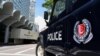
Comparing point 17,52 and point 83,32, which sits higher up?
point 83,32

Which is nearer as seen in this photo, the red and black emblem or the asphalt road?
the red and black emblem

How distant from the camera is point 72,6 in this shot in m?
4.41

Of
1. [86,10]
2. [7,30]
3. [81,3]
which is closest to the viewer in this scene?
[86,10]

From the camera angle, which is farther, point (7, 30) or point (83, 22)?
point (7, 30)

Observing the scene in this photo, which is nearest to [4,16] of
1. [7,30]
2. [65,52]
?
[7,30]

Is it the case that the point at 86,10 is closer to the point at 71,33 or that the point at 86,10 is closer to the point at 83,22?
the point at 83,22

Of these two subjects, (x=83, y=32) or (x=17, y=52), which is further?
(x=17, y=52)

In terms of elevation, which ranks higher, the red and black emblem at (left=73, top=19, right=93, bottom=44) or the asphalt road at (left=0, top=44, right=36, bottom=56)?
the red and black emblem at (left=73, top=19, right=93, bottom=44)

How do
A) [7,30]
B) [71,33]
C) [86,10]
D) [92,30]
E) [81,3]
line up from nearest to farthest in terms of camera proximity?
[92,30] < [86,10] < [81,3] < [71,33] < [7,30]

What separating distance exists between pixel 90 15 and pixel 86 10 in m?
0.17

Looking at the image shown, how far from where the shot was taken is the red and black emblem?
3.59 meters

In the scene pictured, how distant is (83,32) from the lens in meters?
Answer: 3.74

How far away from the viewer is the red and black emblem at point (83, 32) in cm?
359

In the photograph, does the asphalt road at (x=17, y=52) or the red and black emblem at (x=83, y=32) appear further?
the asphalt road at (x=17, y=52)
